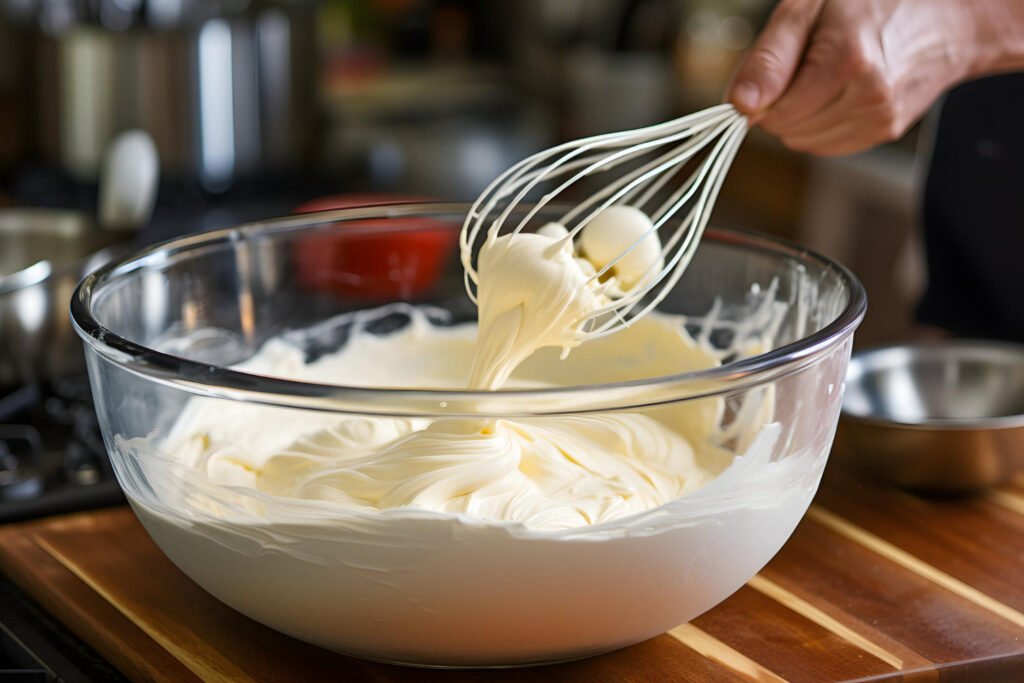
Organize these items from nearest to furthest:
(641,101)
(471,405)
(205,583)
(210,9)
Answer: (471,405)
(205,583)
(210,9)
(641,101)

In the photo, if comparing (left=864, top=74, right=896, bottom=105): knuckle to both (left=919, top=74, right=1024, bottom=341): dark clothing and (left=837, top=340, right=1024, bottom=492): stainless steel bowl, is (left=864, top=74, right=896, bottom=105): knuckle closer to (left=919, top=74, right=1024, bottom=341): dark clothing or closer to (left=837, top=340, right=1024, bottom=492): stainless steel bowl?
(left=837, top=340, right=1024, bottom=492): stainless steel bowl

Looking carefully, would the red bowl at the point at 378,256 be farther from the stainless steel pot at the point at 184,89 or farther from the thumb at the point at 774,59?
the stainless steel pot at the point at 184,89

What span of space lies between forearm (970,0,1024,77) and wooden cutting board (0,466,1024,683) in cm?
31

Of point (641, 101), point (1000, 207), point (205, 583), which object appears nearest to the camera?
point (205, 583)

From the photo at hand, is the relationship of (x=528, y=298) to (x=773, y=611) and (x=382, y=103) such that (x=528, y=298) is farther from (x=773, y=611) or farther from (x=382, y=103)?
(x=382, y=103)

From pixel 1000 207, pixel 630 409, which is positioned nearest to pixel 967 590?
pixel 630 409

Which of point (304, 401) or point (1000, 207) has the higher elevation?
point (304, 401)

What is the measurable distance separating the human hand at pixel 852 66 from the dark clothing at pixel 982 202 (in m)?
0.42

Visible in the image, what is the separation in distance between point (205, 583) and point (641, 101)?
209 cm

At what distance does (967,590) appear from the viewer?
0.70 m

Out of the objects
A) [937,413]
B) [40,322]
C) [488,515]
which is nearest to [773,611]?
[488,515]

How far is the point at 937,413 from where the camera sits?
0.90 meters

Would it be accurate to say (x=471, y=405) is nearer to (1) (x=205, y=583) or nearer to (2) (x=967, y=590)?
(1) (x=205, y=583)

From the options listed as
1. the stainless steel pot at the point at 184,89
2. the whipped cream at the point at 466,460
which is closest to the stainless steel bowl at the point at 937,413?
the whipped cream at the point at 466,460
